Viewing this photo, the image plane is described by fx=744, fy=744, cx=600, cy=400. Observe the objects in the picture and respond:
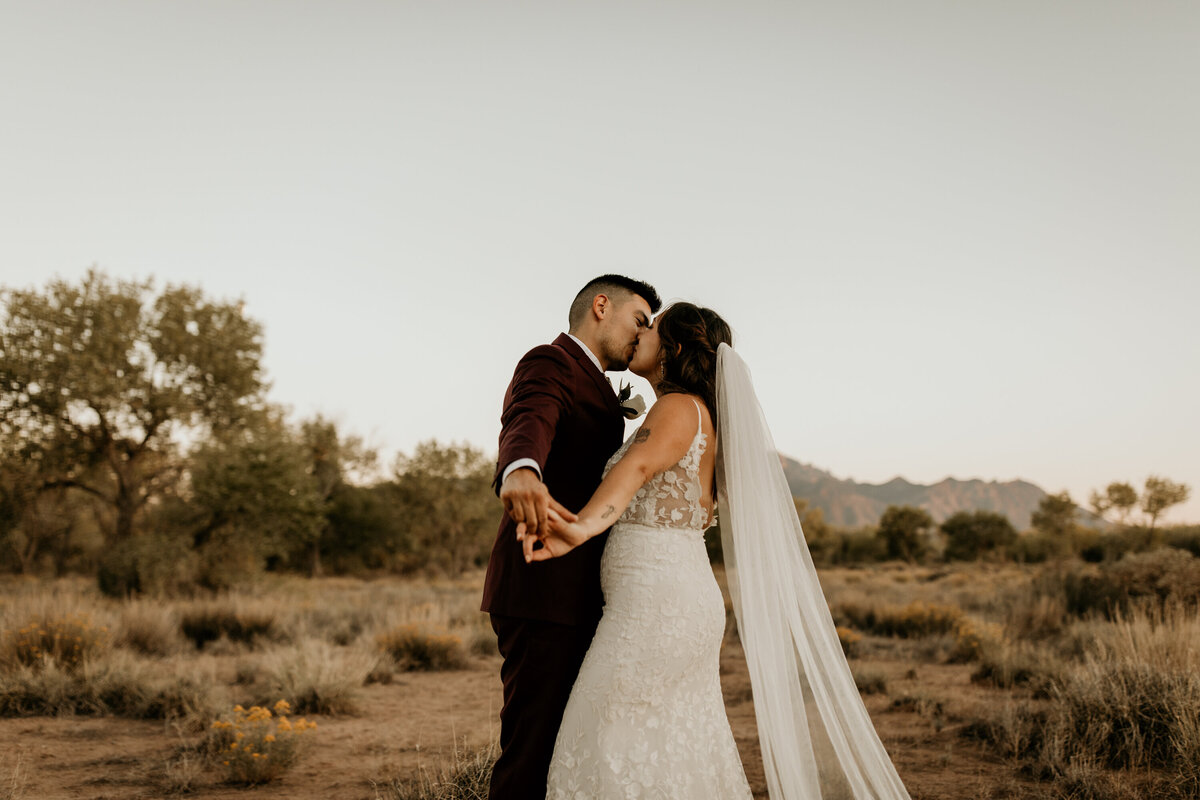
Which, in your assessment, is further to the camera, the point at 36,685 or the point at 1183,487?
the point at 1183,487

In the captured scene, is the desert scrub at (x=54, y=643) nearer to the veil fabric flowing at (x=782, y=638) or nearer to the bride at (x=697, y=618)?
the bride at (x=697, y=618)

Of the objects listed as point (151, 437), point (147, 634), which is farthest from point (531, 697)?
point (151, 437)

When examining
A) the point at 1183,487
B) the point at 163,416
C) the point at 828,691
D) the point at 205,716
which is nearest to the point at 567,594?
the point at 828,691

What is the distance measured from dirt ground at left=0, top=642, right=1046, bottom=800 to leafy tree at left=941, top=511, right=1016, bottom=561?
38.7 meters

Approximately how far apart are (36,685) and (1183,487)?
135 feet

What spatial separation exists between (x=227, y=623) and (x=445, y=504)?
22.6 m

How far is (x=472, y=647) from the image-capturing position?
11.8 m

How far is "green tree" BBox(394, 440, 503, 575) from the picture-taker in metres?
35.0

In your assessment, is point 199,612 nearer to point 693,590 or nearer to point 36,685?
point 36,685

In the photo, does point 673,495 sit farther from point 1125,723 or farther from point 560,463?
point 1125,723

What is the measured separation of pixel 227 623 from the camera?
12.4 m

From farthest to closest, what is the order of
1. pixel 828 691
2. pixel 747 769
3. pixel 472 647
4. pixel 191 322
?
pixel 191 322, pixel 472 647, pixel 747 769, pixel 828 691

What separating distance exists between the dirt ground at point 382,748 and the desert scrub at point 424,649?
1273 millimetres

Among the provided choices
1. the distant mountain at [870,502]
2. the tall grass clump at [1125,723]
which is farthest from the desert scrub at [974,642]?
the distant mountain at [870,502]
